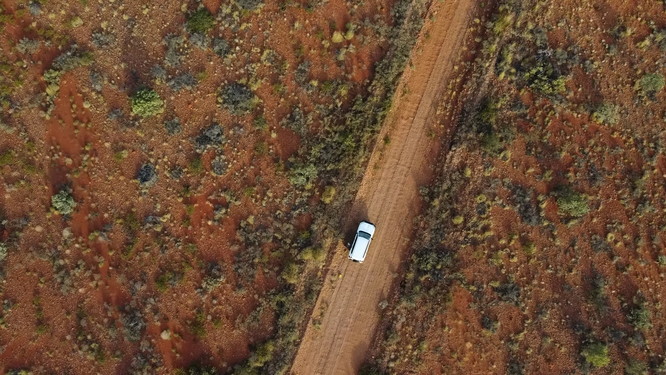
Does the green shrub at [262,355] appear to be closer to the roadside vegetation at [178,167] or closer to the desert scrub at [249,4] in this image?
the roadside vegetation at [178,167]

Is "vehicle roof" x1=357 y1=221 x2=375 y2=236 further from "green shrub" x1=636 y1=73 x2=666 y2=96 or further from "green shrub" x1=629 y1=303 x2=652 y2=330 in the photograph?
"green shrub" x1=636 y1=73 x2=666 y2=96

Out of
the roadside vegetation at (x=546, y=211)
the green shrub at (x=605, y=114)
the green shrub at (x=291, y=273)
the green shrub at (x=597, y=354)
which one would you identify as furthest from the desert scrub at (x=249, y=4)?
the green shrub at (x=597, y=354)

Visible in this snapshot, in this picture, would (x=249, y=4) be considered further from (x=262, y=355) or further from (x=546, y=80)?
(x=262, y=355)

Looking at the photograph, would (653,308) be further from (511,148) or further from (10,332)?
(10,332)

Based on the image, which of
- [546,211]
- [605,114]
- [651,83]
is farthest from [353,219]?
[651,83]

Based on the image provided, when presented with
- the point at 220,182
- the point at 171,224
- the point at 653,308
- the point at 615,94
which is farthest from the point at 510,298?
the point at 171,224
